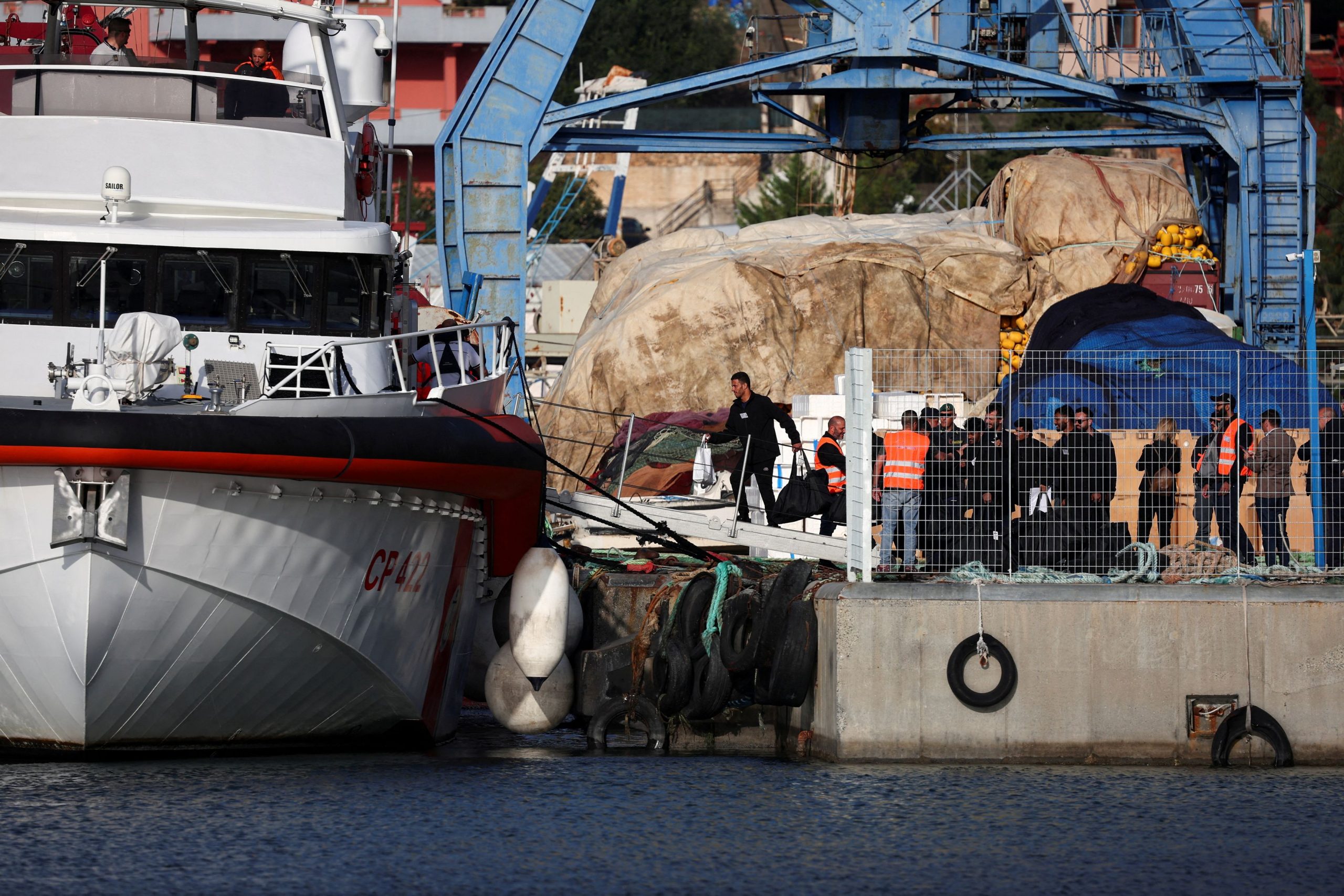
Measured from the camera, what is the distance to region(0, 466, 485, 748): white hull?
9.48m

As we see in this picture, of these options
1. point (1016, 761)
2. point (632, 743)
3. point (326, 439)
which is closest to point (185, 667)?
point (326, 439)

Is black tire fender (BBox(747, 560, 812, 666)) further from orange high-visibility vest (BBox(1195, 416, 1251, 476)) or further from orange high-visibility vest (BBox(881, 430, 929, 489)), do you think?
orange high-visibility vest (BBox(1195, 416, 1251, 476))

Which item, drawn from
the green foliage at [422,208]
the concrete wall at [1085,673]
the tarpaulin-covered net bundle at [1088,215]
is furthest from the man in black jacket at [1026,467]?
the green foliage at [422,208]

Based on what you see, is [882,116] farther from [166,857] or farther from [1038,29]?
[166,857]

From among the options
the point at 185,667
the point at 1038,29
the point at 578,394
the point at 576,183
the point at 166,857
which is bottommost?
the point at 166,857

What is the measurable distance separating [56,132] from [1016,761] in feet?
23.8

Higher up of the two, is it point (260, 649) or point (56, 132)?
point (56, 132)

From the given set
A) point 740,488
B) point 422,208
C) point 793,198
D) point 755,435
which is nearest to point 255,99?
point 740,488

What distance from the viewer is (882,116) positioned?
73.0 ft

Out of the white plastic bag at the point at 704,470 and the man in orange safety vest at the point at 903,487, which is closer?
the man in orange safety vest at the point at 903,487

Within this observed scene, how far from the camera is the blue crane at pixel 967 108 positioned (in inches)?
814

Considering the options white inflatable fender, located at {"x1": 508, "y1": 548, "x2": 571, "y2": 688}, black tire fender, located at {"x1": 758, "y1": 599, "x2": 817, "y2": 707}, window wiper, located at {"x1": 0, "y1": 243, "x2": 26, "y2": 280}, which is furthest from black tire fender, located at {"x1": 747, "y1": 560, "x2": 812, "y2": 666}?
window wiper, located at {"x1": 0, "y1": 243, "x2": 26, "y2": 280}

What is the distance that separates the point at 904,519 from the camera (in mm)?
11336

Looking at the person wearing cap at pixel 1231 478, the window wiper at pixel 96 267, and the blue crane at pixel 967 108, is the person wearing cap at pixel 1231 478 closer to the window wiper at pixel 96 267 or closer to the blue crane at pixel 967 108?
the window wiper at pixel 96 267
